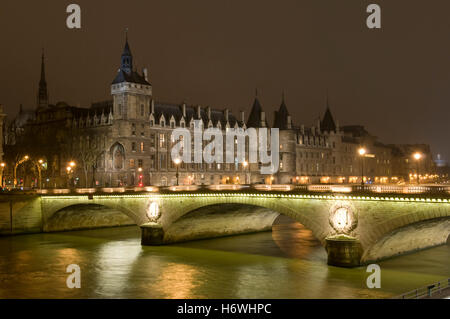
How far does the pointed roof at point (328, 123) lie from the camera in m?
159

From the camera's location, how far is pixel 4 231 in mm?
66875

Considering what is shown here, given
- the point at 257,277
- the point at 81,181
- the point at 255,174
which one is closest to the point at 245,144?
the point at 255,174

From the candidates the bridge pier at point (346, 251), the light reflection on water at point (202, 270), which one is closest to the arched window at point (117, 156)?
the light reflection on water at point (202, 270)

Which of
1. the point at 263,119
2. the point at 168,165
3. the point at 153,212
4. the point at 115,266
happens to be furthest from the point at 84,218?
the point at 263,119

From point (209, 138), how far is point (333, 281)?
89.1m

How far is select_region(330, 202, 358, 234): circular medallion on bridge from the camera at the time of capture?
40338 mm

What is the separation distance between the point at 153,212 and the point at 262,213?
504 inches

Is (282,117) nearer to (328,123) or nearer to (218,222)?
(328,123)

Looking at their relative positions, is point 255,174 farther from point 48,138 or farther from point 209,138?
point 48,138

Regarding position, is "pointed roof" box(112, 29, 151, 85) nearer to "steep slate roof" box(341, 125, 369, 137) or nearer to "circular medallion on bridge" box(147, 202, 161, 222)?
"circular medallion on bridge" box(147, 202, 161, 222)

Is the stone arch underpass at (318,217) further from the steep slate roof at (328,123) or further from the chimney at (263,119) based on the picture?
the steep slate roof at (328,123)

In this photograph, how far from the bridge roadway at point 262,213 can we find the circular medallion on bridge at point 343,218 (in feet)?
0.24

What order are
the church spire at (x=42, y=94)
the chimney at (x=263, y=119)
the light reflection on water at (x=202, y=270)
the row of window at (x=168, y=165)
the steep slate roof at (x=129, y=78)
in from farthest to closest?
the church spire at (x=42, y=94) → the chimney at (x=263, y=119) → the row of window at (x=168, y=165) → the steep slate roof at (x=129, y=78) → the light reflection on water at (x=202, y=270)

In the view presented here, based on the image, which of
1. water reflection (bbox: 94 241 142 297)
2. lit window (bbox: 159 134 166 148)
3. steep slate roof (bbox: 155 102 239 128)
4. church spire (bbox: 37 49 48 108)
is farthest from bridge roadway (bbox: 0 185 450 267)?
church spire (bbox: 37 49 48 108)
